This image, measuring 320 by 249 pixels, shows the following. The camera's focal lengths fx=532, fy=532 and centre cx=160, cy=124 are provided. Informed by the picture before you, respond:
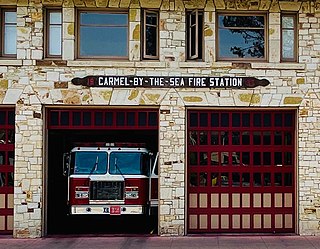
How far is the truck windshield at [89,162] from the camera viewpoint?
1384cm

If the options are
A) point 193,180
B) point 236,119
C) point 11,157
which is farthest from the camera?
point 236,119

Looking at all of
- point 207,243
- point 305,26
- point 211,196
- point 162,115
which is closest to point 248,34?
point 305,26

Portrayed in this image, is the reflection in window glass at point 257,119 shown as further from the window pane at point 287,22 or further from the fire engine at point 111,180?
the fire engine at point 111,180

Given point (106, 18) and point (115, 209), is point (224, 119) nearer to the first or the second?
point (115, 209)

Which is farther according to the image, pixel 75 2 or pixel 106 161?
pixel 106 161

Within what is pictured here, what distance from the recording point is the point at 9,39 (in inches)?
517

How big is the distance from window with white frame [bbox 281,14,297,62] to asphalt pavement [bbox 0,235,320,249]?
4477mm

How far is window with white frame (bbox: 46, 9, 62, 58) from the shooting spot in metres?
13.1

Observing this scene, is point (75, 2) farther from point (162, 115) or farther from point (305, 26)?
point (305, 26)

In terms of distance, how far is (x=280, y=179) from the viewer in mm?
13438

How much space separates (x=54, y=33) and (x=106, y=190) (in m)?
4.16

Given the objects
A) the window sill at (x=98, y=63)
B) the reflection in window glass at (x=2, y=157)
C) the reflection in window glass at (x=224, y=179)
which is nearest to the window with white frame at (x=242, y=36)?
the window sill at (x=98, y=63)

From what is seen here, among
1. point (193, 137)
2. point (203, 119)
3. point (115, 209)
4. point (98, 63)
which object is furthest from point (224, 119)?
point (115, 209)

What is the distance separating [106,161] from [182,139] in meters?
2.23
